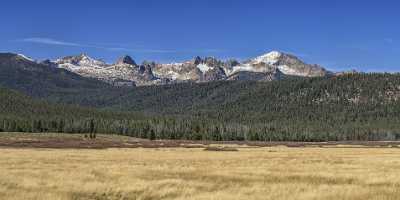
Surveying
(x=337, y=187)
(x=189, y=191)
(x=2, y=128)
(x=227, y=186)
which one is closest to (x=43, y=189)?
(x=189, y=191)

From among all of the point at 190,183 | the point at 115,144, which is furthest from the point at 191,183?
the point at 115,144

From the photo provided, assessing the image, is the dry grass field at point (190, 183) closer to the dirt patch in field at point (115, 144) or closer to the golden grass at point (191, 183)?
the golden grass at point (191, 183)

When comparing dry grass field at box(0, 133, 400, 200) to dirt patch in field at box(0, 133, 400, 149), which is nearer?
dry grass field at box(0, 133, 400, 200)

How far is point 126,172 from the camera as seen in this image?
45656mm

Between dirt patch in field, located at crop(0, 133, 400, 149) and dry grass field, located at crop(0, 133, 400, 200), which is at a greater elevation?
dirt patch in field, located at crop(0, 133, 400, 149)

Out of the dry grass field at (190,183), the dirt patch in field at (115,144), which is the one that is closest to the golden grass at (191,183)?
the dry grass field at (190,183)

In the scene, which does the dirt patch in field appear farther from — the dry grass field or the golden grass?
the golden grass

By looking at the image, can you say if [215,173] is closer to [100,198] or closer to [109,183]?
[109,183]

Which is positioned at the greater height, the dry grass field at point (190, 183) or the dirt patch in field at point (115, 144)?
the dirt patch in field at point (115, 144)

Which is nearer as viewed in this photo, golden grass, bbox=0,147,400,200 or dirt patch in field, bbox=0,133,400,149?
golden grass, bbox=0,147,400,200

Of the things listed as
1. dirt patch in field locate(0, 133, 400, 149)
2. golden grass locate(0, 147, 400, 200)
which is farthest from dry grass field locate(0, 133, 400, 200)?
dirt patch in field locate(0, 133, 400, 149)

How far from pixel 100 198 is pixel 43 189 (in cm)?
356

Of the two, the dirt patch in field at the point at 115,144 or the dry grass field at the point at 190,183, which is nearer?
the dry grass field at the point at 190,183

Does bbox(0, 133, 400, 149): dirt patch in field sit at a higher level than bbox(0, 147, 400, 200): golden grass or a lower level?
higher
